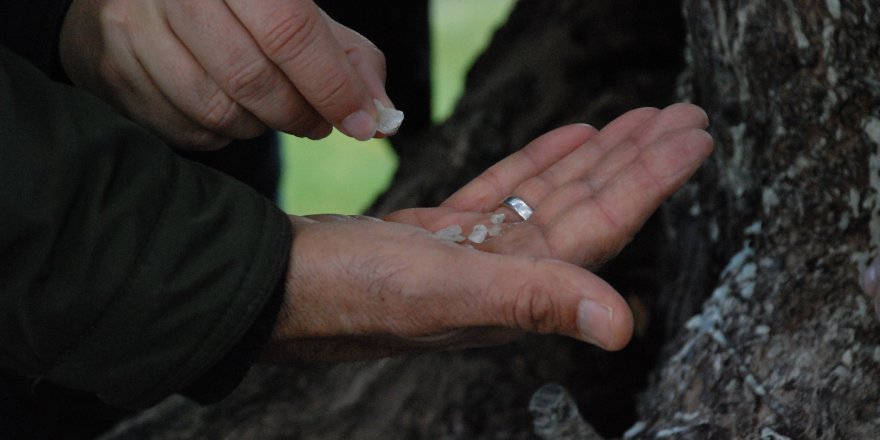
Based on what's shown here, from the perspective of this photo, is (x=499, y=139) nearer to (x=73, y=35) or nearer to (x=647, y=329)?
(x=647, y=329)

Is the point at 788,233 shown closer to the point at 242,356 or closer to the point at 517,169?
the point at 517,169

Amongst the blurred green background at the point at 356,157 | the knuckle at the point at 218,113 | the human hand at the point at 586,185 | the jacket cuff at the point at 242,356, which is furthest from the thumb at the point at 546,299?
the blurred green background at the point at 356,157

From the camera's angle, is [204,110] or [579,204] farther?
[204,110]

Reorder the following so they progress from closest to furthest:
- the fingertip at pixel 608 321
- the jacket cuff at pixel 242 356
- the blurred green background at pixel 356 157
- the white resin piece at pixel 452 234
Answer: the fingertip at pixel 608 321
the jacket cuff at pixel 242 356
the white resin piece at pixel 452 234
the blurred green background at pixel 356 157

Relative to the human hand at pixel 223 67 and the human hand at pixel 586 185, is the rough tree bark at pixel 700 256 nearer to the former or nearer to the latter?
the human hand at pixel 586 185

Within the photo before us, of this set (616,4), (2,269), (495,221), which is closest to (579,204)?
(495,221)

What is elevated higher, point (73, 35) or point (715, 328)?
point (73, 35)

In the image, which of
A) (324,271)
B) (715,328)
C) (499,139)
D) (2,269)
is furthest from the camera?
(499,139)
